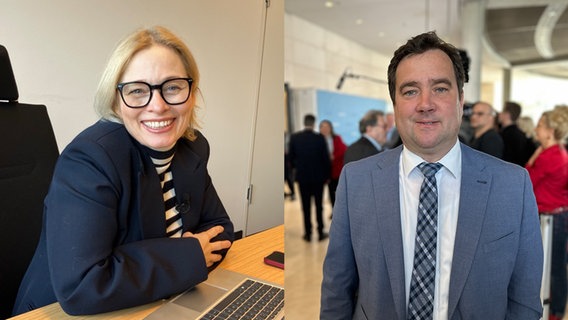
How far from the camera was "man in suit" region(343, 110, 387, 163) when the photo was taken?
2.43ft

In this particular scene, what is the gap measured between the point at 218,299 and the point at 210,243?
0.12m

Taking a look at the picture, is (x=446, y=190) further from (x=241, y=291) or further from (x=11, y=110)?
(x=11, y=110)

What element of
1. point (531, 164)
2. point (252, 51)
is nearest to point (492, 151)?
point (252, 51)

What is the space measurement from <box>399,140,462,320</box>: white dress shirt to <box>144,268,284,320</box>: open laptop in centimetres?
28

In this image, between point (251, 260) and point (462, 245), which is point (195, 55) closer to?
point (251, 260)

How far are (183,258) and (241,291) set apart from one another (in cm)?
14

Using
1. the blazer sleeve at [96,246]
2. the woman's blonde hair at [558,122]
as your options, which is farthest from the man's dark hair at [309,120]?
the woman's blonde hair at [558,122]

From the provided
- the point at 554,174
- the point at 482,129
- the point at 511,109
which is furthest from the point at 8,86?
the point at 511,109

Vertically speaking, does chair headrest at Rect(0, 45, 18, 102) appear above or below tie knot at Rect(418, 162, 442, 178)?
above

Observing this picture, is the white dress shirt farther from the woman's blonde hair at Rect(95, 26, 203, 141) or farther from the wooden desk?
the woman's blonde hair at Rect(95, 26, 203, 141)

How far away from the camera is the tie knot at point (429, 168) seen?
569 mm

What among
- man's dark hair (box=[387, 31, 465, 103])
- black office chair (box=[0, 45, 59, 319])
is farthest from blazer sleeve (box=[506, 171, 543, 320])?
black office chair (box=[0, 45, 59, 319])

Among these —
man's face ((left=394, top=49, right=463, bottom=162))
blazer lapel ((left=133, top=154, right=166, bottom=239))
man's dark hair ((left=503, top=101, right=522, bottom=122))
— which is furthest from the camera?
man's dark hair ((left=503, top=101, right=522, bottom=122))

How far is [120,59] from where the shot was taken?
0.65m
